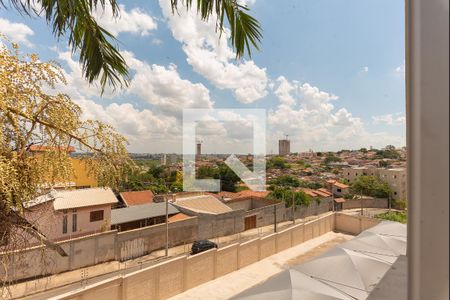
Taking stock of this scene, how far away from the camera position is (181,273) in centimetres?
496

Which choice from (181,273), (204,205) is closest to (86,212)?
(181,273)

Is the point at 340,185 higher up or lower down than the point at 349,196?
higher up

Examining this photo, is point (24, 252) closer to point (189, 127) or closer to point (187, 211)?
point (189, 127)

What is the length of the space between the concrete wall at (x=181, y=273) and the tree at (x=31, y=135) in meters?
3.54

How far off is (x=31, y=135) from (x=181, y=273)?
492 centimetres

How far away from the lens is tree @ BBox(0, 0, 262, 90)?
1.07 m

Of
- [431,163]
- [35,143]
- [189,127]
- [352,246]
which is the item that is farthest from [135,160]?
[189,127]

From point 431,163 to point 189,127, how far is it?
24.9 feet

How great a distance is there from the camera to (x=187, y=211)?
32.4 feet

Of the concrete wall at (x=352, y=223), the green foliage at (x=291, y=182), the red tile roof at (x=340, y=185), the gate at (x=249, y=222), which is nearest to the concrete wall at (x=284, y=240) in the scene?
the gate at (x=249, y=222)

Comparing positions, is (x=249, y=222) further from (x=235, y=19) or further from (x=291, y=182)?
(x=235, y=19)

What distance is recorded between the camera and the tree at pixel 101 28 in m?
1.07

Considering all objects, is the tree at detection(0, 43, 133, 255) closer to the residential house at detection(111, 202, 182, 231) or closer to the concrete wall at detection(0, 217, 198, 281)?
the concrete wall at detection(0, 217, 198, 281)

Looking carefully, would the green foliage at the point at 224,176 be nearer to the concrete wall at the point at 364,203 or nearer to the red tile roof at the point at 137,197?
the red tile roof at the point at 137,197
